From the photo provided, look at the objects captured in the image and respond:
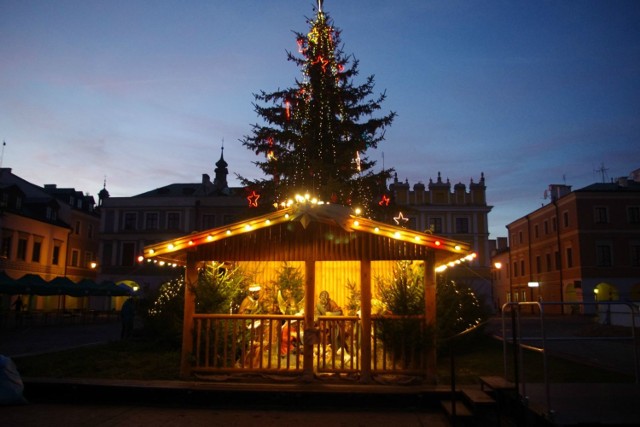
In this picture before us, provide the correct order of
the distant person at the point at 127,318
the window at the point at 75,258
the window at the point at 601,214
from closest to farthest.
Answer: the distant person at the point at 127,318 → the window at the point at 601,214 → the window at the point at 75,258

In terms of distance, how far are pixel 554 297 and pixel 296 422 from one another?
4888 centimetres

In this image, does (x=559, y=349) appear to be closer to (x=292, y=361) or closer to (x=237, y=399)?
(x=292, y=361)

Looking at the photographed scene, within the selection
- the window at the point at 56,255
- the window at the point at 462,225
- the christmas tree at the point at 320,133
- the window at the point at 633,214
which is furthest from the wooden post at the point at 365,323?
the window at the point at 462,225

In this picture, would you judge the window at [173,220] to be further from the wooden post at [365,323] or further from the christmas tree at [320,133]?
the wooden post at [365,323]

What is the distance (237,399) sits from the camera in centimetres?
858

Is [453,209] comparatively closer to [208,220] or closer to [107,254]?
[208,220]

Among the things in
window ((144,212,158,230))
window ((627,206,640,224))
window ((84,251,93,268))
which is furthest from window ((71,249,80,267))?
window ((627,206,640,224))

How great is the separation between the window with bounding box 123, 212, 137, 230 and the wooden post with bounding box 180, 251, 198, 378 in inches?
1835

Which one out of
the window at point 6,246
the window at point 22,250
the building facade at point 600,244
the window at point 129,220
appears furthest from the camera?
the window at point 129,220

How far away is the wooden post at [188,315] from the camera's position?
9.58 m

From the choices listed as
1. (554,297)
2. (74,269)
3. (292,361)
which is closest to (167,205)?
(74,269)

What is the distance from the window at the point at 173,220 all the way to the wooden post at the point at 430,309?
1828 inches

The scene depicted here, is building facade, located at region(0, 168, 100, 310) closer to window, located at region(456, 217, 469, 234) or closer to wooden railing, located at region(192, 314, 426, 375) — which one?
wooden railing, located at region(192, 314, 426, 375)

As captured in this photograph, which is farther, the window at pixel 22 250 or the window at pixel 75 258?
the window at pixel 75 258
